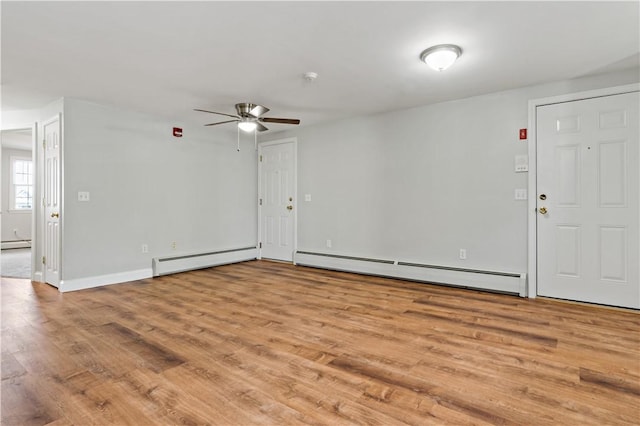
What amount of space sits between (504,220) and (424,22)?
8.50 ft

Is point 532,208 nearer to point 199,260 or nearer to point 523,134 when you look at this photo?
point 523,134

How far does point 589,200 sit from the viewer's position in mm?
3496

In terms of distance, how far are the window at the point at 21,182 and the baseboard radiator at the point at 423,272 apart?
7627mm

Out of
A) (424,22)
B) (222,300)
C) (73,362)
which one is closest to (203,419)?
(73,362)

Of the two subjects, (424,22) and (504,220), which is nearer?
(424,22)

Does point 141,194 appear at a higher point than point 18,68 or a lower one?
lower

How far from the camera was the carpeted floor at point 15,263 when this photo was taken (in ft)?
17.1

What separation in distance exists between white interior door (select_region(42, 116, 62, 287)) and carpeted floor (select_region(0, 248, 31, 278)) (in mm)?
1003

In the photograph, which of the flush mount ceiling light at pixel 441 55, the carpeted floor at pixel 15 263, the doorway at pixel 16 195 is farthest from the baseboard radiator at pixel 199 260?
the doorway at pixel 16 195

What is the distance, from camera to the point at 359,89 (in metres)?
3.85

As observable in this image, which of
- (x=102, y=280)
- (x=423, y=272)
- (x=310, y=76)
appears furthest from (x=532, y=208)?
(x=102, y=280)

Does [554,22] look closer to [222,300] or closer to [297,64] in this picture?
[297,64]

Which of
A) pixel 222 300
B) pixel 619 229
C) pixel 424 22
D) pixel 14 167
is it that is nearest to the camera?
pixel 424 22

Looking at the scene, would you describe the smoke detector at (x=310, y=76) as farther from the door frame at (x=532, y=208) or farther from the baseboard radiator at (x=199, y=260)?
the baseboard radiator at (x=199, y=260)
